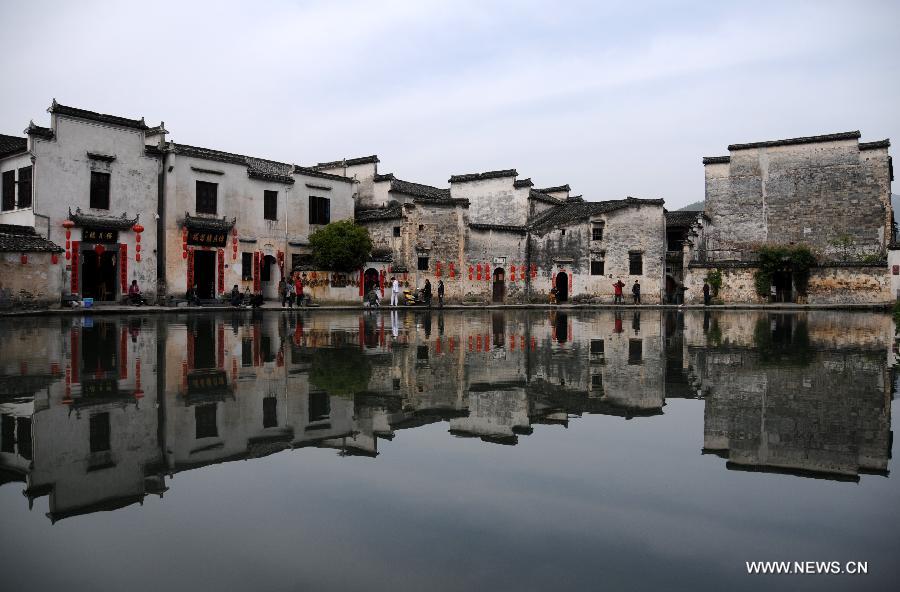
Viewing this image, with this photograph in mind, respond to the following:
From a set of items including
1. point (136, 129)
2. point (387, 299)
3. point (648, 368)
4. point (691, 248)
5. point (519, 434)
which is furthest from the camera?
point (691, 248)

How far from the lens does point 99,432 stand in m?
5.09

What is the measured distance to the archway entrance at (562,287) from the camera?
128 feet

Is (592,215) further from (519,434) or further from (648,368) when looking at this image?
(519,434)

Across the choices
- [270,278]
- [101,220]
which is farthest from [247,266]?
[101,220]

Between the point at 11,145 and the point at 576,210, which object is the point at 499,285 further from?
the point at 11,145

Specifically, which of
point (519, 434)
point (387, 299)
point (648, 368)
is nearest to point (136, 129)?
point (387, 299)

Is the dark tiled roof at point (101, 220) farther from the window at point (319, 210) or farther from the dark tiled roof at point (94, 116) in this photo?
the window at point (319, 210)

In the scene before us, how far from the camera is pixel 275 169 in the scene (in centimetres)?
3616

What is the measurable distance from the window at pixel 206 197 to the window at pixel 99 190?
4.23 metres

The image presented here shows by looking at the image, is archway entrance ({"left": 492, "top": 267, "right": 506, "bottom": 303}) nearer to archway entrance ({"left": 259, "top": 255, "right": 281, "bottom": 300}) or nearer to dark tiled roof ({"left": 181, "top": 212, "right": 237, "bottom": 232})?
archway entrance ({"left": 259, "top": 255, "right": 281, "bottom": 300})

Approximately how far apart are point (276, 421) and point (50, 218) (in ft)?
82.9

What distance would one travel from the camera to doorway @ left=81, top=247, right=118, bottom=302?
91.6 feet

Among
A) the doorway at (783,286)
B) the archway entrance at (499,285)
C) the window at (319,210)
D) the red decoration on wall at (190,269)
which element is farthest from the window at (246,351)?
the doorway at (783,286)

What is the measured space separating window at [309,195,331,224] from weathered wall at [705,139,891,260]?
24025 mm
